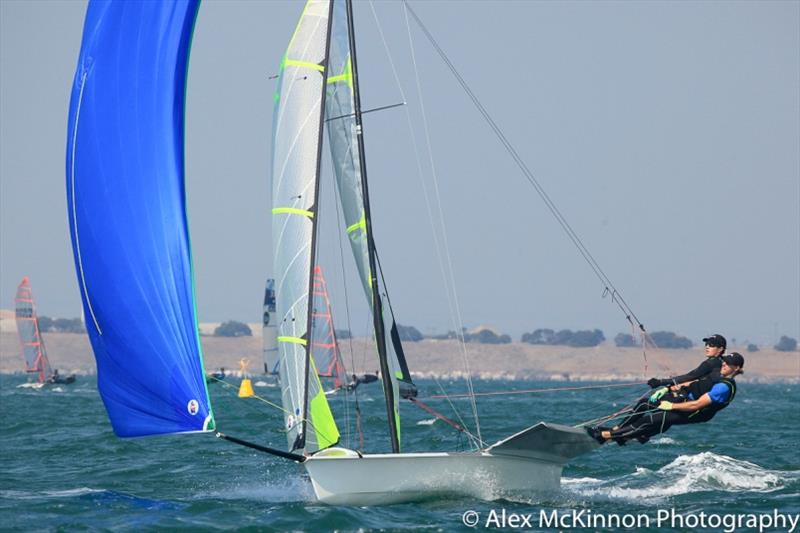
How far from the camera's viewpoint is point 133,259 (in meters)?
13.0

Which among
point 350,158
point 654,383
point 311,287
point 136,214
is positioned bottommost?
point 654,383

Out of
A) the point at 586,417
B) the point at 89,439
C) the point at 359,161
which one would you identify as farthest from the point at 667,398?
the point at 586,417

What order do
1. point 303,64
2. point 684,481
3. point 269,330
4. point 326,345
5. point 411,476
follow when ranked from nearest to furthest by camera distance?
1. point 411,476
2. point 303,64
3. point 684,481
4. point 326,345
5. point 269,330

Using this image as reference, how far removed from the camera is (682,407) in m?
14.9

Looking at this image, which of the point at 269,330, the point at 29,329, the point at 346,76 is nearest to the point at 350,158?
the point at 346,76

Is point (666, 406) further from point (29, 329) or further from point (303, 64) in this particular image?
point (29, 329)

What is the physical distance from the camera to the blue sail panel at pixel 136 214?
42.5 feet

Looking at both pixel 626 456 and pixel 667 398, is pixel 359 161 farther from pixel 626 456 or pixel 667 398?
pixel 626 456

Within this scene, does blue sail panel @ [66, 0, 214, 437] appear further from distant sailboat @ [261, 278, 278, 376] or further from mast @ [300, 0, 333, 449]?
distant sailboat @ [261, 278, 278, 376]

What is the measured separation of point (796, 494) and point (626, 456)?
5769mm

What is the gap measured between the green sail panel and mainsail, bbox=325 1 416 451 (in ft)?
1.67

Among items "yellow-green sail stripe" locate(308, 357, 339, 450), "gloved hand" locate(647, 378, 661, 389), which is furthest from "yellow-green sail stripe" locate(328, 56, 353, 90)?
"gloved hand" locate(647, 378, 661, 389)

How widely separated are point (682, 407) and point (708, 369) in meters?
0.65

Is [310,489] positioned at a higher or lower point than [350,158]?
lower
